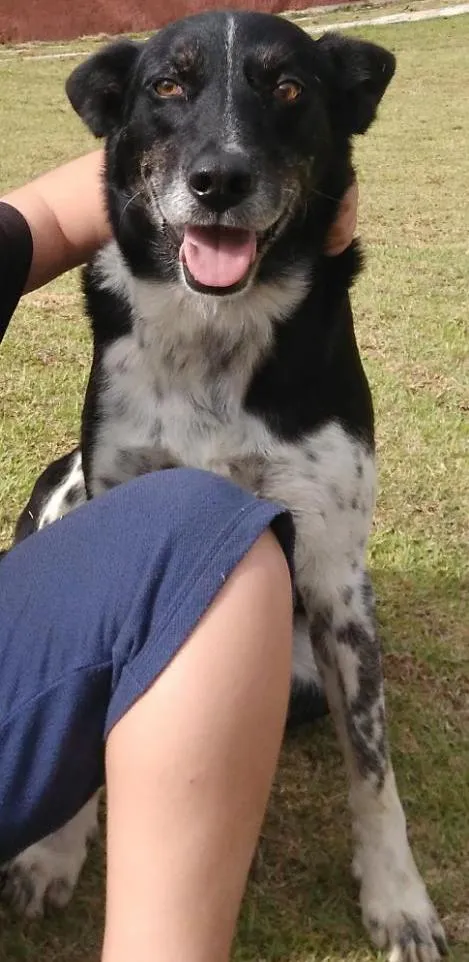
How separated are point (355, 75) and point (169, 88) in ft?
1.31

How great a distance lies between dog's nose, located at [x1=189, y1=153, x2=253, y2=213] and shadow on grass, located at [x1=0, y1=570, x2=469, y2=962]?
4.09ft

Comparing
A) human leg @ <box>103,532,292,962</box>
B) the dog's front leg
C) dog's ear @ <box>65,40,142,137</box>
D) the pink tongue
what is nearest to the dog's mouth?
the pink tongue

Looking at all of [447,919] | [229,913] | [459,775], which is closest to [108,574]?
[229,913]

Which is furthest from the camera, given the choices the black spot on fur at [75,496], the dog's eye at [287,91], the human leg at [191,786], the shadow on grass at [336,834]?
the black spot on fur at [75,496]

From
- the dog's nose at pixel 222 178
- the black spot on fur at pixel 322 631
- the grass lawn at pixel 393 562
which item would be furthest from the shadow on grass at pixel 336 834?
the dog's nose at pixel 222 178

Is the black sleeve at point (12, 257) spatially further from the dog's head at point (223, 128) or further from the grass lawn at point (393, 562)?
the grass lawn at point (393, 562)

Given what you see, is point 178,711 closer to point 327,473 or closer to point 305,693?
point 327,473

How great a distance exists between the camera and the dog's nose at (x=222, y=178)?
185cm

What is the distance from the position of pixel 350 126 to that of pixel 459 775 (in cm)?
143

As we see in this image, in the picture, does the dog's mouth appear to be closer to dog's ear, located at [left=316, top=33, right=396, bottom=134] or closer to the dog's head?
the dog's head

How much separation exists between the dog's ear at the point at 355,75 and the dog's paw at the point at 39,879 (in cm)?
159

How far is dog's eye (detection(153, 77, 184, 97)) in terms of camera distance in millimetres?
2016

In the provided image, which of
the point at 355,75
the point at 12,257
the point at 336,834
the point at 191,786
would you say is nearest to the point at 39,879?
the point at 336,834

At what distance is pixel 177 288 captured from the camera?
208 cm
